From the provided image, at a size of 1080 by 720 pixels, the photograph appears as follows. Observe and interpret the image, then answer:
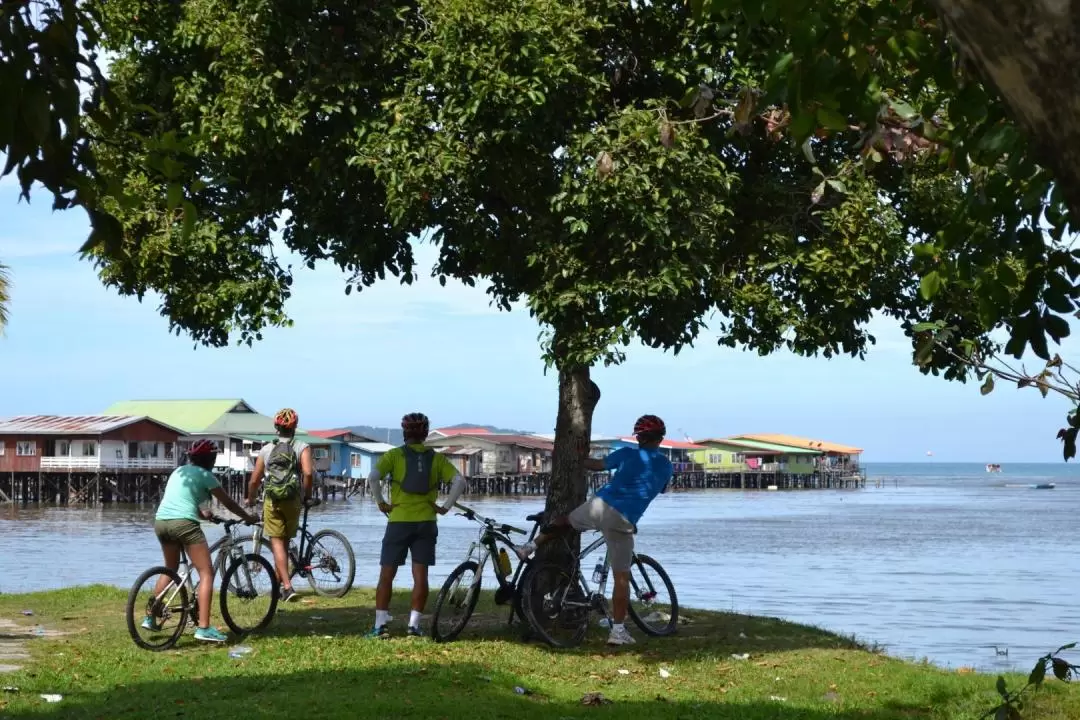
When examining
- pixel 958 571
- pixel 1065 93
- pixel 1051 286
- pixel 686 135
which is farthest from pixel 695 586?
pixel 1065 93

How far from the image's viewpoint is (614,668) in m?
10.7

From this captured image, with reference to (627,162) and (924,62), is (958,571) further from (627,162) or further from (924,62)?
(924,62)

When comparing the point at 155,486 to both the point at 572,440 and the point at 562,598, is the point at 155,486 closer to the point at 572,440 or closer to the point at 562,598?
the point at 572,440

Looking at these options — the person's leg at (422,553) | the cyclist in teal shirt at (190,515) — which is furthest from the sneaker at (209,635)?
the person's leg at (422,553)

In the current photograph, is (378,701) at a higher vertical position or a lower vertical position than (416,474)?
lower

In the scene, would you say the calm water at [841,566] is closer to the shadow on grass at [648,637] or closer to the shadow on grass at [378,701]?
the shadow on grass at [648,637]

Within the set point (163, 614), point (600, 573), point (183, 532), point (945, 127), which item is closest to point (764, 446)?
point (600, 573)

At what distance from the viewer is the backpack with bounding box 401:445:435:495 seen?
444 inches

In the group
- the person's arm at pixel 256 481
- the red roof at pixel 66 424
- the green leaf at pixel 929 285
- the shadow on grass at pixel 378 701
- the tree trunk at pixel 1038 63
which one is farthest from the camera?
the red roof at pixel 66 424

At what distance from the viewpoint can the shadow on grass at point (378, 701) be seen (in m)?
8.27

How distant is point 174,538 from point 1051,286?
7.61 m

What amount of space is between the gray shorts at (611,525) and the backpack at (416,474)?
126 centimetres

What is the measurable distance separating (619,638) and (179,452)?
2820 inches

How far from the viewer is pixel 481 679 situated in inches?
372
